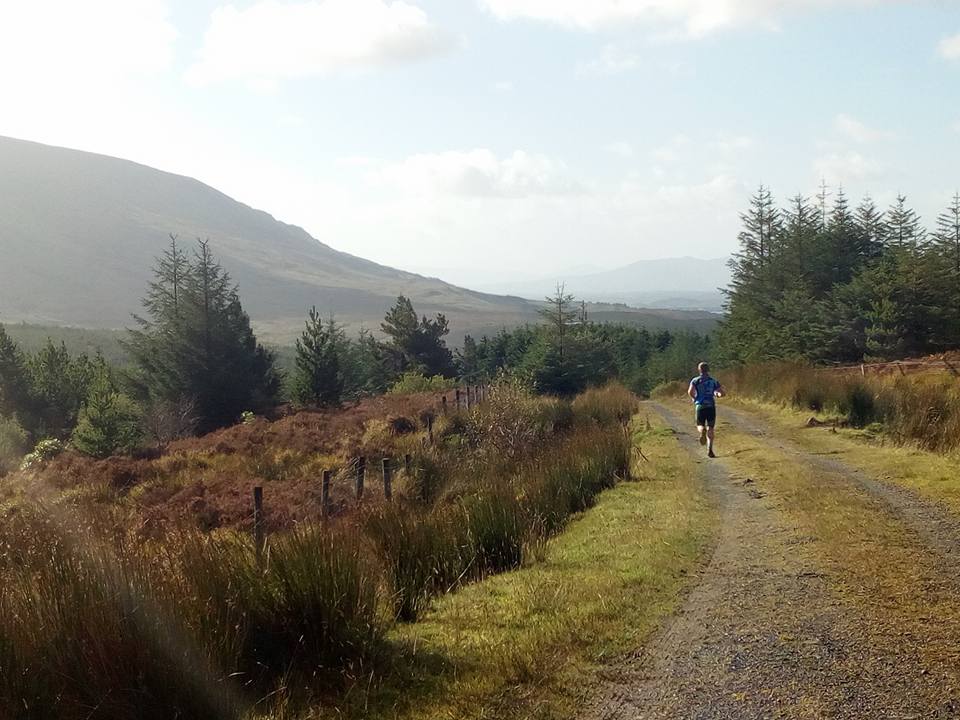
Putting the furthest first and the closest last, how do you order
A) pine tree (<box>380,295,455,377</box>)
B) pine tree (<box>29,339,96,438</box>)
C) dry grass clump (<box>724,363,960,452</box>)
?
pine tree (<box>380,295,455,377</box>) < pine tree (<box>29,339,96,438</box>) < dry grass clump (<box>724,363,960,452</box>)

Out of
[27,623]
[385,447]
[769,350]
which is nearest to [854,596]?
[27,623]

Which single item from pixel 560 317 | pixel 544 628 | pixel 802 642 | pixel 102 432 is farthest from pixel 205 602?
pixel 560 317

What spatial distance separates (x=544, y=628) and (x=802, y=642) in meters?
1.76

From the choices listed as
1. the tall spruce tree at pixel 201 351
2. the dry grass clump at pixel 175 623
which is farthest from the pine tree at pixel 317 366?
the dry grass clump at pixel 175 623

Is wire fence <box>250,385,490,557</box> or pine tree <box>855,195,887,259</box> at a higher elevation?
pine tree <box>855,195,887,259</box>

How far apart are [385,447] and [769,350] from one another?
125ft

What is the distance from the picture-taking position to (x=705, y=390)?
14680 millimetres

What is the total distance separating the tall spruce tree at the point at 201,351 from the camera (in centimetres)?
4006

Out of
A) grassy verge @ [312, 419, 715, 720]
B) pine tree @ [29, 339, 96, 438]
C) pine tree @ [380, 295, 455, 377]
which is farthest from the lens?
pine tree @ [380, 295, 455, 377]

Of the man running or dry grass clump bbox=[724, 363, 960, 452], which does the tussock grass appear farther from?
the man running

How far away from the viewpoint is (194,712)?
13.2 feet

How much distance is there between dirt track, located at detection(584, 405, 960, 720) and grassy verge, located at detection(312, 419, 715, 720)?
256mm

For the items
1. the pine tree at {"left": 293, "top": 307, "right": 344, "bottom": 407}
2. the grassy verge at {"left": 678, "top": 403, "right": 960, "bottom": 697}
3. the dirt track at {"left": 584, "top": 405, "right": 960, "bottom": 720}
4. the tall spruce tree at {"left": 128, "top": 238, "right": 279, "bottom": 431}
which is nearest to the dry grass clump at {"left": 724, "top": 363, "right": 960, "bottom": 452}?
the grassy verge at {"left": 678, "top": 403, "right": 960, "bottom": 697}

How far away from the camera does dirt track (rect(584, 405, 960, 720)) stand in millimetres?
4055
